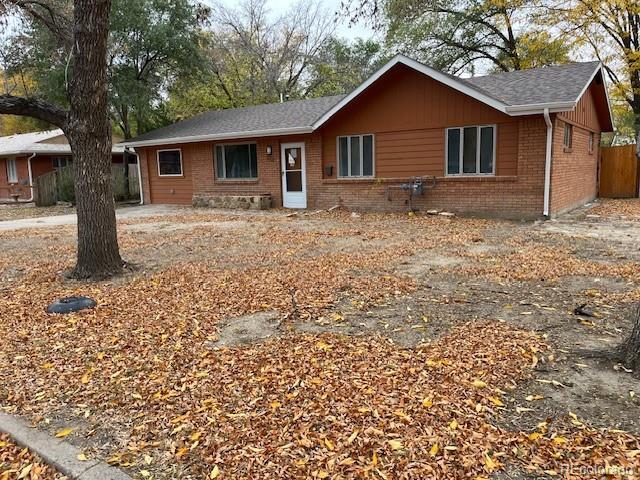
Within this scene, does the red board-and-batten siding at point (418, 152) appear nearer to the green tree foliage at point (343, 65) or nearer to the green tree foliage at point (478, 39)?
the green tree foliage at point (478, 39)

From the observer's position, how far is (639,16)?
18469 millimetres

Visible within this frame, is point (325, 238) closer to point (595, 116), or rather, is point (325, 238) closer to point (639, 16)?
point (595, 116)

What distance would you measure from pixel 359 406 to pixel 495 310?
2.18 metres

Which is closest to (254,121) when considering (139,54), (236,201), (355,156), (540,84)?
(236,201)

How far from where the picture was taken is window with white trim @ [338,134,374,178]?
1347 centimetres

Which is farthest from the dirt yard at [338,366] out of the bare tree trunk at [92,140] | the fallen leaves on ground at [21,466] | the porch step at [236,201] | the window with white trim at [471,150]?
the porch step at [236,201]

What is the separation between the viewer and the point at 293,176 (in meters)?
15.3

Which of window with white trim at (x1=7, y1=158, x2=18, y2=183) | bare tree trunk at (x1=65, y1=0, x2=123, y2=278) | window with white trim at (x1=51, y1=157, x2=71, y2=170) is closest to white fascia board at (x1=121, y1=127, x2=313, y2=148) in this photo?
bare tree trunk at (x1=65, y1=0, x2=123, y2=278)

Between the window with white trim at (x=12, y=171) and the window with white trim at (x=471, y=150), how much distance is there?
23377 mm

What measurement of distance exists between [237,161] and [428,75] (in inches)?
297

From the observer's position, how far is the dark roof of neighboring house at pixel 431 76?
1049 cm

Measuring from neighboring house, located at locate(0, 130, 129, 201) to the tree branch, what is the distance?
18374 mm

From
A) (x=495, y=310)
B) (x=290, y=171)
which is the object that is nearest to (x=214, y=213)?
(x=290, y=171)

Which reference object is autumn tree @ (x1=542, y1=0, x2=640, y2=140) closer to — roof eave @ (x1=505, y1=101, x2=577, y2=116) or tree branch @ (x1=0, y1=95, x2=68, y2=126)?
roof eave @ (x1=505, y1=101, x2=577, y2=116)
